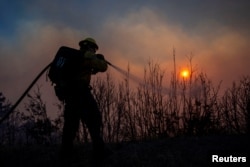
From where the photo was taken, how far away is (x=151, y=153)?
728 cm

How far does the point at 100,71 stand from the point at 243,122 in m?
10.9

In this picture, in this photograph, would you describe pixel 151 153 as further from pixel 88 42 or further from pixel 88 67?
pixel 88 42

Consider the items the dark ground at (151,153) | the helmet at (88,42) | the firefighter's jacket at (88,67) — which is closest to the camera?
the dark ground at (151,153)

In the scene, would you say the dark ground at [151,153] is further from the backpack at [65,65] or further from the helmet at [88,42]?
the helmet at [88,42]

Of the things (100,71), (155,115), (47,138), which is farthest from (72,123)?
(47,138)

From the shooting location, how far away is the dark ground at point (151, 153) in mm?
6520

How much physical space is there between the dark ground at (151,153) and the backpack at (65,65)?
5.74 feet

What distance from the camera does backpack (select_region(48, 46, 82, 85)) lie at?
6707 millimetres

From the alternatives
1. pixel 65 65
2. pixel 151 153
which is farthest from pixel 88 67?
pixel 151 153

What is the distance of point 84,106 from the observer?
6.79m

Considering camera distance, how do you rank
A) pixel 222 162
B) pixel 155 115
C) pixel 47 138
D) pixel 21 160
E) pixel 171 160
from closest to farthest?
1. pixel 222 162
2. pixel 171 160
3. pixel 21 160
4. pixel 155 115
5. pixel 47 138

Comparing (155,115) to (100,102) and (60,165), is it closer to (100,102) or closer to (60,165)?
(60,165)

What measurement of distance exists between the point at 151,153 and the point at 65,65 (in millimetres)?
2617

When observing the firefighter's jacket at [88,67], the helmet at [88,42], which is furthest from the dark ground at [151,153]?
the helmet at [88,42]
